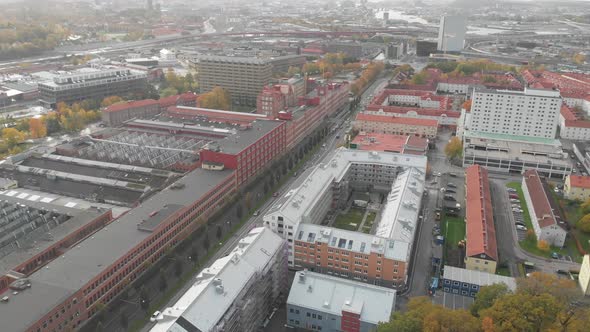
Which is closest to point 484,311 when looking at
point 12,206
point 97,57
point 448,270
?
point 448,270

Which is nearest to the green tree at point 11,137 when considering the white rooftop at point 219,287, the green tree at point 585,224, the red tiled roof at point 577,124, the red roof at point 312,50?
the white rooftop at point 219,287

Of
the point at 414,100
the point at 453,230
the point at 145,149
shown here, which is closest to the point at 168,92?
the point at 145,149

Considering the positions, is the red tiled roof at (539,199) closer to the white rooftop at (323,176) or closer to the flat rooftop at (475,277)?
the flat rooftop at (475,277)

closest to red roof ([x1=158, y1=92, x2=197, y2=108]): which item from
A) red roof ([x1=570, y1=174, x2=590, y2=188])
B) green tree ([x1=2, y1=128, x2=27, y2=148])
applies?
green tree ([x1=2, y1=128, x2=27, y2=148])

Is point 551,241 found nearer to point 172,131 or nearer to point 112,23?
point 172,131

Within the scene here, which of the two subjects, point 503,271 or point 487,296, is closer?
point 487,296

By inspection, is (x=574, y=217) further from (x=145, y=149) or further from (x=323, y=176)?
(x=145, y=149)

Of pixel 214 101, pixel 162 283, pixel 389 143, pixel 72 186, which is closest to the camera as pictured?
pixel 162 283
